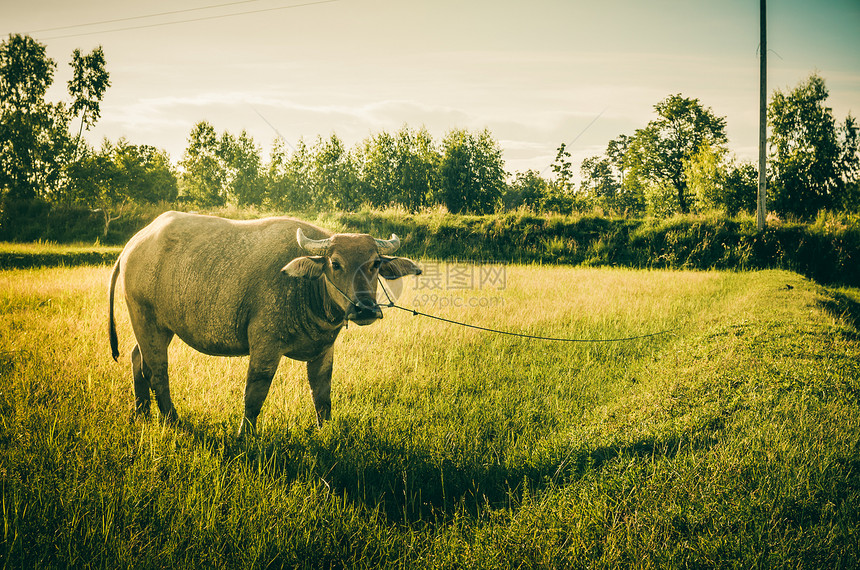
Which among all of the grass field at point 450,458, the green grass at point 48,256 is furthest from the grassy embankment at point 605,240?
the grass field at point 450,458

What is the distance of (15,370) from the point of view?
4.78 m

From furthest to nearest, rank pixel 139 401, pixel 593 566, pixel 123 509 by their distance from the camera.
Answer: pixel 139 401 < pixel 123 509 < pixel 593 566

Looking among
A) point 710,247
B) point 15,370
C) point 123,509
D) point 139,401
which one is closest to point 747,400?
point 123,509

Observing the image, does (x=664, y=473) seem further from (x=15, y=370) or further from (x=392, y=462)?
(x=15, y=370)

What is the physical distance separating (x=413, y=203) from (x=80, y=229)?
23.8m

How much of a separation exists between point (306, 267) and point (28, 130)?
3290 centimetres

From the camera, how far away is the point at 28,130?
25.5 metres

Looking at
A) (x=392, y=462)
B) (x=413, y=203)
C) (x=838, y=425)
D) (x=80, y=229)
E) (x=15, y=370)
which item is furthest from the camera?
(x=413, y=203)

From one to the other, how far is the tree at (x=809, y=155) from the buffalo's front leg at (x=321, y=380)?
44.3m

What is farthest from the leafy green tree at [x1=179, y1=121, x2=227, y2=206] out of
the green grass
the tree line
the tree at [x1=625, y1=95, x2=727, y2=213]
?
the tree at [x1=625, y1=95, x2=727, y2=213]

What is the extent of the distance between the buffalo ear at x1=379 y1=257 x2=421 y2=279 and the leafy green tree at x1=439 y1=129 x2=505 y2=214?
104 feet

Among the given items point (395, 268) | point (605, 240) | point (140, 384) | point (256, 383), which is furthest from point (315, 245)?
point (605, 240)

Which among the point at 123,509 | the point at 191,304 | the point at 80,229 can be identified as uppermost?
the point at 80,229

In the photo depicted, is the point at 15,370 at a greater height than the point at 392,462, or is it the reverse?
the point at 15,370
